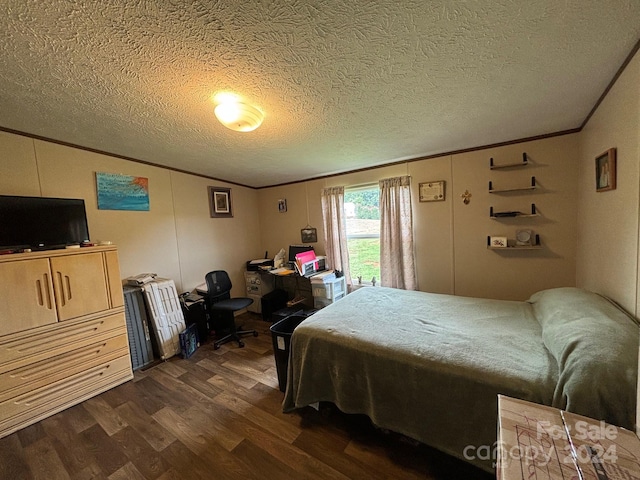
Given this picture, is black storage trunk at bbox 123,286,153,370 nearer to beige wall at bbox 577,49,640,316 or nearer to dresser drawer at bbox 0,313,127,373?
dresser drawer at bbox 0,313,127,373

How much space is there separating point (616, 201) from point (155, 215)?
4.38 m

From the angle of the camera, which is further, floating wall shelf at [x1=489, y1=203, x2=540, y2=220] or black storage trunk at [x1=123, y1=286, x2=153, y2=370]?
black storage trunk at [x1=123, y1=286, x2=153, y2=370]

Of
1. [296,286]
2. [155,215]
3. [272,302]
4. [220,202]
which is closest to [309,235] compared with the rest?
[296,286]

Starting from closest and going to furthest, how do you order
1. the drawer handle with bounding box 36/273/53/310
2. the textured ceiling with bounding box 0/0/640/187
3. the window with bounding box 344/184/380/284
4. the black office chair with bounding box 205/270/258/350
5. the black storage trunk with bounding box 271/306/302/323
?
the textured ceiling with bounding box 0/0/640/187 → the drawer handle with bounding box 36/273/53/310 → the black office chair with bounding box 205/270/258/350 → the black storage trunk with bounding box 271/306/302/323 → the window with bounding box 344/184/380/284

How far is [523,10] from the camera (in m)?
1.03

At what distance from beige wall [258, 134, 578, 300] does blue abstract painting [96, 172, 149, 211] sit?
2.89 metres

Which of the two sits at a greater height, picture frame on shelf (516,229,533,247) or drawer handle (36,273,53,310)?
picture frame on shelf (516,229,533,247)

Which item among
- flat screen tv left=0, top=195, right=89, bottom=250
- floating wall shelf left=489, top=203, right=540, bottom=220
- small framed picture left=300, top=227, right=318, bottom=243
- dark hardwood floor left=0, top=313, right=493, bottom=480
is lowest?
dark hardwood floor left=0, top=313, right=493, bottom=480

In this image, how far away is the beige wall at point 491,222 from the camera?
7.60 feet

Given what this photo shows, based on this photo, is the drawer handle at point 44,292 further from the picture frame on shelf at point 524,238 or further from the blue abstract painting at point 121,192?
the picture frame on shelf at point 524,238

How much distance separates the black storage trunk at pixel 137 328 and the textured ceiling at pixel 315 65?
166 centimetres

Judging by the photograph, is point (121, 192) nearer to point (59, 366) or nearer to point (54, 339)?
point (54, 339)

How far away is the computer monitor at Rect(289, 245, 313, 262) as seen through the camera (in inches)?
151

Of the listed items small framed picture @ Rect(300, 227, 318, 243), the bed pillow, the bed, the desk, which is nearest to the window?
small framed picture @ Rect(300, 227, 318, 243)
